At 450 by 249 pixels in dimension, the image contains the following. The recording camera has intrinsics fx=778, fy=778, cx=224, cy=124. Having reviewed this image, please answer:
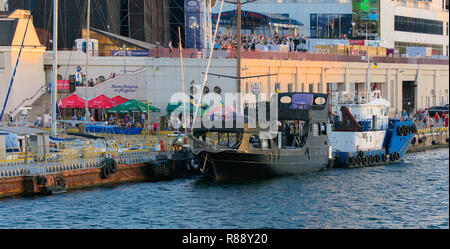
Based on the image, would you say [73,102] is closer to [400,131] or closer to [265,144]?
[265,144]

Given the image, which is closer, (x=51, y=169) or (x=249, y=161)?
(x=51, y=169)

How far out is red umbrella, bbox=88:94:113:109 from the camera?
191ft

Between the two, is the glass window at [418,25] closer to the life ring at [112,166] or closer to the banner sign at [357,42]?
the banner sign at [357,42]

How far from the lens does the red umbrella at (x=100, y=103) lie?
5831 centimetres

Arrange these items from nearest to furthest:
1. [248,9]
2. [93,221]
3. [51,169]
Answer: [93,221] → [51,169] → [248,9]

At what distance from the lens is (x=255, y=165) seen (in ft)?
138

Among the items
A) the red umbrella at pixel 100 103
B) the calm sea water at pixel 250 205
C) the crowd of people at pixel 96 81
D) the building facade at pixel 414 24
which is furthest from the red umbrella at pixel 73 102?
the building facade at pixel 414 24

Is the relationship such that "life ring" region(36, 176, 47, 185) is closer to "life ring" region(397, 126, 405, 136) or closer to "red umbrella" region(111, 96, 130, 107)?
"red umbrella" region(111, 96, 130, 107)

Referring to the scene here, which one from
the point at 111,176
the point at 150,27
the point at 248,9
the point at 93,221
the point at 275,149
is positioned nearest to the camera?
the point at 93,221

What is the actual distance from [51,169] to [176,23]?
38.2m

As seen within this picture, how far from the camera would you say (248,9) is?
91000 mm

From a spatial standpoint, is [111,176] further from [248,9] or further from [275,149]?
[248,9]

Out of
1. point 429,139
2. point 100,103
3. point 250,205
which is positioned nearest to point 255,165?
point 250,205
